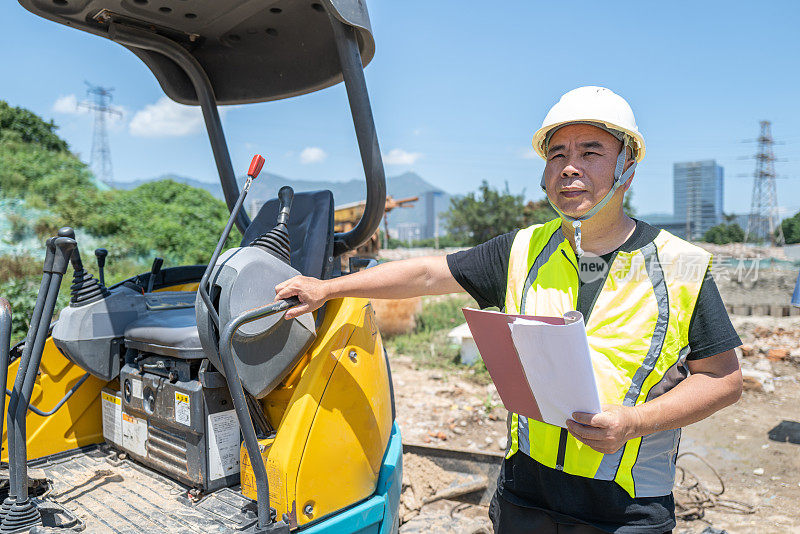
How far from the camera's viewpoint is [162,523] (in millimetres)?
2270

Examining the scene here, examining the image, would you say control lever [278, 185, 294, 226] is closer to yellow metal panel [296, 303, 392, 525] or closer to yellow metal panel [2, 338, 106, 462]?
yellow metal panel [296, 303, 392, 525]

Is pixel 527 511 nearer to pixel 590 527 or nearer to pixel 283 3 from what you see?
pixel 590 527

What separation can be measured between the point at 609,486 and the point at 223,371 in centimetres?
126

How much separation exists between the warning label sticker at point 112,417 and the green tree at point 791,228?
46.7 m

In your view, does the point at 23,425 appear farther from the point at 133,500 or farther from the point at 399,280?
the point at 399,280

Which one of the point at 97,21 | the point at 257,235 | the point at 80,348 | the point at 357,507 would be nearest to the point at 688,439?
the point at 357,507

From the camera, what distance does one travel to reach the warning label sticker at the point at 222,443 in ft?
7.96

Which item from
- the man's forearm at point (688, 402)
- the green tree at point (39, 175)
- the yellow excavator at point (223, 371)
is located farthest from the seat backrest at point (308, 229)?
the green tree at point (39, 175)

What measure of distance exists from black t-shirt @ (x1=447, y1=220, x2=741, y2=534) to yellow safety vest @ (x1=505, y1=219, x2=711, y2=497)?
0.08ft

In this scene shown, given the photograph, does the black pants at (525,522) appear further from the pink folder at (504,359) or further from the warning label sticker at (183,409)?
the warning label sticker at (183,409)

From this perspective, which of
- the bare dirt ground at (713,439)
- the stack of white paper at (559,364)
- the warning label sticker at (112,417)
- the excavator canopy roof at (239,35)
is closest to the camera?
the stack of white paper at (559,364)

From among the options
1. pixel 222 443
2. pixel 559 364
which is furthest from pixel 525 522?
pixel 222 443

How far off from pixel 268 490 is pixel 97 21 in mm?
2340

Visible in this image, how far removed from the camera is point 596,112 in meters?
1.75
